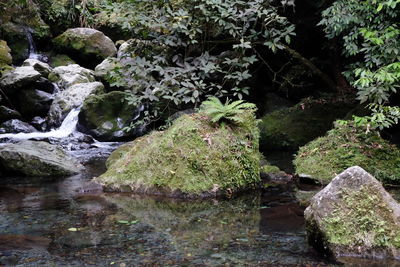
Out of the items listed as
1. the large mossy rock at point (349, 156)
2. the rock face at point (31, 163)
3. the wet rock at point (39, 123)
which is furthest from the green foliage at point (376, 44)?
the wet rock at point (39, 123)

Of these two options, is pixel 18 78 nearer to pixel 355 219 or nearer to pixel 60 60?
pixel 60 60

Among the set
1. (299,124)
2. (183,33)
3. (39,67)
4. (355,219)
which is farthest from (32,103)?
(355,219)

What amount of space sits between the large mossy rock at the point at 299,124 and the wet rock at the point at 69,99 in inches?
265

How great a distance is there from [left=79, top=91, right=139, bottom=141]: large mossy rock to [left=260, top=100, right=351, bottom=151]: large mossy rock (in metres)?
4.24

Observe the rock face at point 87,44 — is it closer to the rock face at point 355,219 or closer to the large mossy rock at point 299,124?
the large mossy rock at point 299,124

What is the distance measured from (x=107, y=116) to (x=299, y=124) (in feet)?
18.7

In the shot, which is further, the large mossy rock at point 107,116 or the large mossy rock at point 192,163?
the large mossy rock at point 107,116

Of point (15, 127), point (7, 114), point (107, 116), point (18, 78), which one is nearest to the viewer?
point (107, 116)

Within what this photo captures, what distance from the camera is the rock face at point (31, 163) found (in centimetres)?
782

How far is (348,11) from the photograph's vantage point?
6832 millimetres

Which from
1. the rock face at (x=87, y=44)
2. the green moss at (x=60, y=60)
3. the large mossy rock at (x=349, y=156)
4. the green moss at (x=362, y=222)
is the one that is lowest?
the green moss at (x=362, y=222)

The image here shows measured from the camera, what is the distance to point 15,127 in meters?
12.7

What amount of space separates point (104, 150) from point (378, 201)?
27.4 ft

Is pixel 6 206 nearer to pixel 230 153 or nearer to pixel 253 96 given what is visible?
pixel 230 153
